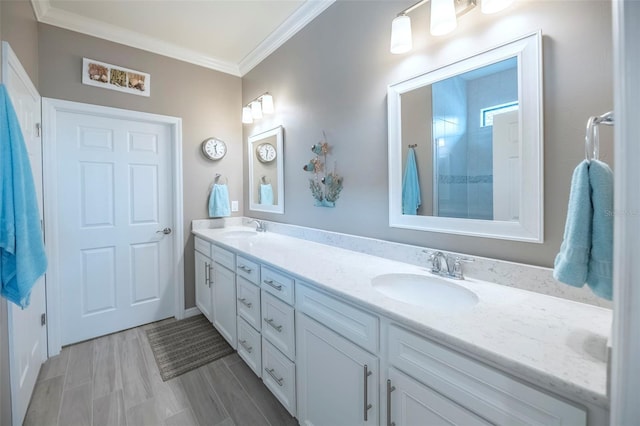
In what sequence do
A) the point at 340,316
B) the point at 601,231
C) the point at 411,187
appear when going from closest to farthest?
1. the point at 601,231
2. the point at 340,316
3. the point at 411,187

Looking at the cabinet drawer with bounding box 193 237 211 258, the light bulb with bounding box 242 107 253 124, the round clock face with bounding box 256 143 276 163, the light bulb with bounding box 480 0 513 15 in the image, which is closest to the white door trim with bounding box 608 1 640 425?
the light bulb with bounding box 480 0 513 15

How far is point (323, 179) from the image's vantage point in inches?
78.7

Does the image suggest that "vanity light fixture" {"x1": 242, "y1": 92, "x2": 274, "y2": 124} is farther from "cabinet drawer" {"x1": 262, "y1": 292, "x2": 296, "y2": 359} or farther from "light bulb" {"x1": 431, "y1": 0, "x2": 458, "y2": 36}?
"cabinet drawer" {"x1": 262, "y1": 292, "x2": 296, "y2": 359}

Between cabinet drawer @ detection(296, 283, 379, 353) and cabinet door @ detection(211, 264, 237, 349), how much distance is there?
878mm

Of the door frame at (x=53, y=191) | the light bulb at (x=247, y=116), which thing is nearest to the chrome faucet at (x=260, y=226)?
the light bulb at (x=247, y=116)

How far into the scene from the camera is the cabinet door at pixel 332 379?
1010 millimetres

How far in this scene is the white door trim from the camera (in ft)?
1.47

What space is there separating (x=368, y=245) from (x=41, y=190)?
7.95 feet

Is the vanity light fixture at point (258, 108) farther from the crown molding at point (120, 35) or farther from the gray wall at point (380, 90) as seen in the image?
the crown molding at point (120, 35)

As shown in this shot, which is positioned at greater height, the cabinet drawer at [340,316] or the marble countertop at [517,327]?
the marble countertop at [517,327]

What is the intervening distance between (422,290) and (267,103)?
2101mm

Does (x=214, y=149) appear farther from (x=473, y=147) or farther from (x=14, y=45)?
(x=473, y=147)

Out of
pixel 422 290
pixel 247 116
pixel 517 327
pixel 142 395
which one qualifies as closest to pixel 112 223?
pixel 142 395

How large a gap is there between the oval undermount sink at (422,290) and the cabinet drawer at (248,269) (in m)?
0.78
